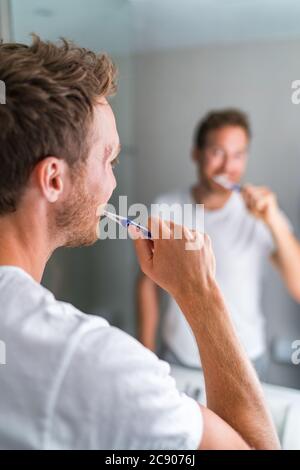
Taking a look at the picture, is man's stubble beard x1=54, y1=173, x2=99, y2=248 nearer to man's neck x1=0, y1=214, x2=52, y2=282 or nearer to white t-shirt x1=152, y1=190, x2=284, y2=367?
man's neck x1=0, y1=214, x2=52, y2=282

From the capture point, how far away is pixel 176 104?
4.74ft

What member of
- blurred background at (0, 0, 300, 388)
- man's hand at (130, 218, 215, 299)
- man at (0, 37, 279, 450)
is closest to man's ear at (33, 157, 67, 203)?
man at (0, 37, 279, 450)

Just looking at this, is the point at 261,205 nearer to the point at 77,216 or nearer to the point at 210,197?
the point at 210,197

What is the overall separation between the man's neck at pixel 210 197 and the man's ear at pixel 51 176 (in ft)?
2.58

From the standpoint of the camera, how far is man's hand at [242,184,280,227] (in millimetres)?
1141

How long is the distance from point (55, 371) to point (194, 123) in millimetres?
1196

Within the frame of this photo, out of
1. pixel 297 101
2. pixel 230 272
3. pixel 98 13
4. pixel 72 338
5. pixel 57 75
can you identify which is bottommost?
pixel 230 272

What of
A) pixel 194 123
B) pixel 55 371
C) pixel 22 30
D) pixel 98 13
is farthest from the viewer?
pixel 194 123

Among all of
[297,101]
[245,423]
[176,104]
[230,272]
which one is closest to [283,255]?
[230,272]

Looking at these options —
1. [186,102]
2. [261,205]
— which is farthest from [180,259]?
[186,102]

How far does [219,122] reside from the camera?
124 centimetres

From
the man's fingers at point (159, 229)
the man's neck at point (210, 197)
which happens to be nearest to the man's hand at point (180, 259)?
the man's fingers at point (159, 229)

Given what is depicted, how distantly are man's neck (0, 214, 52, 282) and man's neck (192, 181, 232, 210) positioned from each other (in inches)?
30.9

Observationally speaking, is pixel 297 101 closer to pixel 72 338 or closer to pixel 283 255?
pixel 283 255
